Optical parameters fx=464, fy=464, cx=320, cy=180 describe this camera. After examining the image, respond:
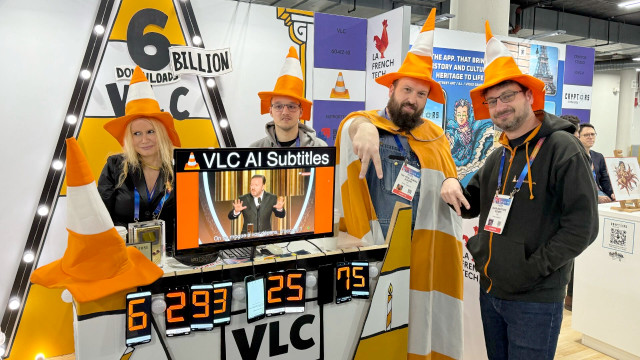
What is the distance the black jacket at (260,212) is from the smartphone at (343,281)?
0.97 feet

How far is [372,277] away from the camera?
5.90 ft

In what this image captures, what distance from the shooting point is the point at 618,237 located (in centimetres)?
342

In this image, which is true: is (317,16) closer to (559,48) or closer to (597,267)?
(597,267)

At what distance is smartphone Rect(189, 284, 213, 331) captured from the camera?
1.46 metres

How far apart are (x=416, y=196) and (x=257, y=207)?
84 centimetres

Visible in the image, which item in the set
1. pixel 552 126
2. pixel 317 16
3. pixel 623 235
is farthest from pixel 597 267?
pixel 317 16

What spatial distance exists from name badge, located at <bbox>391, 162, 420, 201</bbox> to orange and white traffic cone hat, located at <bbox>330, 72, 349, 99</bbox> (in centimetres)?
253

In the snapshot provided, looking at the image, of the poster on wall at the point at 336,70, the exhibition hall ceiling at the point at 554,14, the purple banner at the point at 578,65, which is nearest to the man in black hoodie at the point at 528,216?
the poster on wall at the point at 336,70

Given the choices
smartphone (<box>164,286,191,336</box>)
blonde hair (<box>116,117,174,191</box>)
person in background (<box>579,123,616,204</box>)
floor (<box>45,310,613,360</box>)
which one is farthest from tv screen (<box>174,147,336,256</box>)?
person in background (<box>579,123,616,204</box>)

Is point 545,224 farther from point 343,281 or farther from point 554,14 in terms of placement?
point 554,14

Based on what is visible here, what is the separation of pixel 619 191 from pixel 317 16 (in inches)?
114

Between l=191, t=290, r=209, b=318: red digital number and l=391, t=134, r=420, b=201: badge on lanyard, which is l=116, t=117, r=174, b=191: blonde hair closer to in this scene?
l=191, t=290, r=209, b=318: red digital number

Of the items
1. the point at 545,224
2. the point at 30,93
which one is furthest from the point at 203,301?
the point at 30,93

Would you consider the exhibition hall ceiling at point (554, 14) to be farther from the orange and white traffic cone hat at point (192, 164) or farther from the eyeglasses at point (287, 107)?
the orange and white traffic cone hat at point (192, 164)
